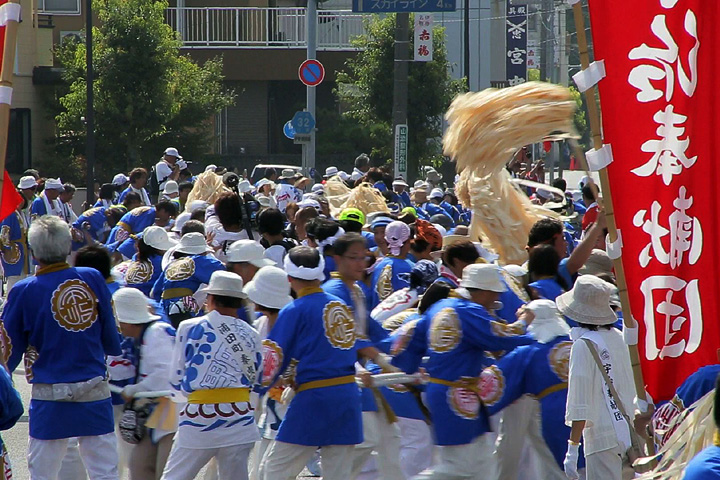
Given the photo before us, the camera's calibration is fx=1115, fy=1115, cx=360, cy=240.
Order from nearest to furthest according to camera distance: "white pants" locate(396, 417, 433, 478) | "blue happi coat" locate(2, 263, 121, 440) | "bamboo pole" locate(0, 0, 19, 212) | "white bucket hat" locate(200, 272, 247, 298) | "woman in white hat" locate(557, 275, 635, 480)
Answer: "bamboo pole" locate(0, 0, 19, 212), "woman in white hat" locate(557, 275, 635, 480), "white bucket hat" locate(200, 272, 247, 298), "blue happi coat" locate(2, 263, 121, 440), "white pants" locate(396, 417, 433, 478)

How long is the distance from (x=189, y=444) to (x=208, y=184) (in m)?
7.75

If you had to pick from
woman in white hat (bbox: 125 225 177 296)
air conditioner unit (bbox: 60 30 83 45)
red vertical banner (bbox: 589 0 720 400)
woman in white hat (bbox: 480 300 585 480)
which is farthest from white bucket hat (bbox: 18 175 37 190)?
air conditioner unit (bbox: 60 30 83 45)

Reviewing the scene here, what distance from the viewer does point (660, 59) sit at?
402cm

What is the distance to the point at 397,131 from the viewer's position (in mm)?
A: 20109

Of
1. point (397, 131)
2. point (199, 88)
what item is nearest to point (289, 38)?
point (199, 88)

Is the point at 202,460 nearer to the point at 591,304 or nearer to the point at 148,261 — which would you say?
the point at 591,304

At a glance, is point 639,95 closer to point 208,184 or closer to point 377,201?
point 377,201

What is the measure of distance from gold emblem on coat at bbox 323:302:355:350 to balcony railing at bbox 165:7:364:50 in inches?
1102

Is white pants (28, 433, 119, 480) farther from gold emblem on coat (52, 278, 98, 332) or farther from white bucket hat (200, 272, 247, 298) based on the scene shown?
white bucket hat (200, 272, 247, 298)

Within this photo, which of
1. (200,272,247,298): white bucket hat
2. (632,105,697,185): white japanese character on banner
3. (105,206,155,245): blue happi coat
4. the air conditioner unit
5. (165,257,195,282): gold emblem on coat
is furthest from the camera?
the air conditioner unit

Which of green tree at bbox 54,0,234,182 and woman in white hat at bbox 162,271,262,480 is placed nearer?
woman in white hat at bbox 162,271,262,480

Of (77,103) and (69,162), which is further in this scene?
(69,162)

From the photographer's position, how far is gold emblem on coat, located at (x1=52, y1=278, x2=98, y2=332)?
18.7 ft

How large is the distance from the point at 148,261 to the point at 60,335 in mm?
2271
